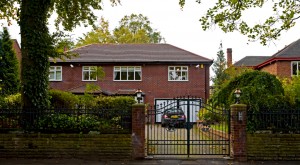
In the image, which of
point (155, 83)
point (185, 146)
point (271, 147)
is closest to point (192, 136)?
point (185, 146)

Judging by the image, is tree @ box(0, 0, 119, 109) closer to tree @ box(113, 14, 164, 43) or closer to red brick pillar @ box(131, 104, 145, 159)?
red brick pillar @ box(131, 104, 145, 159)

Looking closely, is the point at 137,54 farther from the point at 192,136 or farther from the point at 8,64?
the point at 192,136

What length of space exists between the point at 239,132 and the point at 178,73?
18.8 meters

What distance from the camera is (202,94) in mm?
29734

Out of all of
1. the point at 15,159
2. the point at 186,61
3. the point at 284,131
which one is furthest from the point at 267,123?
the point at 186,61

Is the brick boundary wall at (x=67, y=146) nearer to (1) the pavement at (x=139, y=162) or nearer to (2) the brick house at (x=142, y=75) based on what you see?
(1) the pavement at (x=139, y=162)

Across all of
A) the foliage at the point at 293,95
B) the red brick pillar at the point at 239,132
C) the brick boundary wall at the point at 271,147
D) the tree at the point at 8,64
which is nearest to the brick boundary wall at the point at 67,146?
the red brick pillar at the point at 239,132

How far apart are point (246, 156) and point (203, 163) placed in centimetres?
157

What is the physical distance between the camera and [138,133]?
11367 millimetres

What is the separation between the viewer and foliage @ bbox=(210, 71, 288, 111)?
1212 cm

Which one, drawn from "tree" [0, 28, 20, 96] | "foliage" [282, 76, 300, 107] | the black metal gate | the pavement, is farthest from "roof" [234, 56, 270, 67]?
the pavement

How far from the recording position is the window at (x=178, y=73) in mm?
29766

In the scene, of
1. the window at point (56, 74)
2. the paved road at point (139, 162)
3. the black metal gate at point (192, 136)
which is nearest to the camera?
the paved road at point (139, 162)

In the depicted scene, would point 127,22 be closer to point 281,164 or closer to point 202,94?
point 202,94
